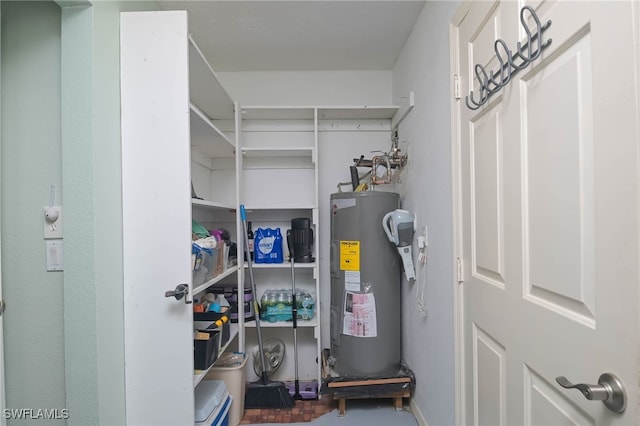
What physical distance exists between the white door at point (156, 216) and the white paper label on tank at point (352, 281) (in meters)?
1.02

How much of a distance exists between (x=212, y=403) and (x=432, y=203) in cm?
158

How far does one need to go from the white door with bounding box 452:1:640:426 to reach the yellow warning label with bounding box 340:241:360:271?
0.84m

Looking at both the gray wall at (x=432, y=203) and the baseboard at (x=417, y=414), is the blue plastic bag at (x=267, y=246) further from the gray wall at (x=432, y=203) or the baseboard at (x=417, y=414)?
the baseboard at (x=417, y=414)

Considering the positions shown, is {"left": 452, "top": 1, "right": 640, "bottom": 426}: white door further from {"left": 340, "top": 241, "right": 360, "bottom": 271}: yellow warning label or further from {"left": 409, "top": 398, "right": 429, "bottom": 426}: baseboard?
{"left": 340, "top": 241, "right": 360, "bottom": 271}: yellow warning label

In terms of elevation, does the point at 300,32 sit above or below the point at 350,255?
above

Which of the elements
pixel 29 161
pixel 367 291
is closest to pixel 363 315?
pixel 367 291

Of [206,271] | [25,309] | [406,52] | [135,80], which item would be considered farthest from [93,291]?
[406,52]

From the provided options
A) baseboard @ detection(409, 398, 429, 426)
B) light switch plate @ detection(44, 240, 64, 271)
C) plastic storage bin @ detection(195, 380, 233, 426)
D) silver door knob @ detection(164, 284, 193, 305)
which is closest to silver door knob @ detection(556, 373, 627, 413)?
silver door knob @ detection(164, 284, 193, 305)

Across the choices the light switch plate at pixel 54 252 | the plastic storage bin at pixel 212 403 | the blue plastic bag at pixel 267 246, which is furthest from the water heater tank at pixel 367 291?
the light switch plate at pixel 54 252

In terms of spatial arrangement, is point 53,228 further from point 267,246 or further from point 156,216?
point 267,246

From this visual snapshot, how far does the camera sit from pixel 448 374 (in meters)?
1.41

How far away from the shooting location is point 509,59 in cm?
86

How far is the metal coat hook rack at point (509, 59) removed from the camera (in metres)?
0.77

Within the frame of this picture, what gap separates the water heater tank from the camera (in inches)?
75.7
